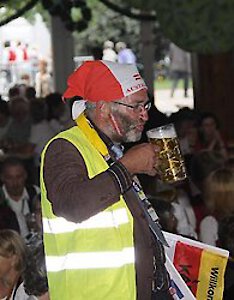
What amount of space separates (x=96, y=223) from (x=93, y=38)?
2344 centimetres

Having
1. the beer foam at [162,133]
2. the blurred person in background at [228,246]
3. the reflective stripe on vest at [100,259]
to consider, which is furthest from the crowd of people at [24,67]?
the reflective stripe on vest at [100,259]

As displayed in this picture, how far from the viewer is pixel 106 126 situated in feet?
9.98

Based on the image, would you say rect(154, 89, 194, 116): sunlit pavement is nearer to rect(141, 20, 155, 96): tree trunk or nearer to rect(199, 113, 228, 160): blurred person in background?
rect(141, 20, 155, 96): tree trunk

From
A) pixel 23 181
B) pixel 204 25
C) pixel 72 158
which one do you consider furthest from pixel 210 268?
pixel 204 25

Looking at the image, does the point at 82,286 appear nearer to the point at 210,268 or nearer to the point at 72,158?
the point at 72,158

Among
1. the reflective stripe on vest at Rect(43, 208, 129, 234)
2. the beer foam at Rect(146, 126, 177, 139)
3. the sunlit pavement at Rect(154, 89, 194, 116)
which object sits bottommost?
the sunlit pavement at Rect(154, 89, 194, 116)

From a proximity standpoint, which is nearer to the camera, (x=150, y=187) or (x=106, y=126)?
(x=106, y=126)

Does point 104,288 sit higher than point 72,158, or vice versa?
point 72,158

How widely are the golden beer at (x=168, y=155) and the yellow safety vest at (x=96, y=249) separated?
0.78 ft

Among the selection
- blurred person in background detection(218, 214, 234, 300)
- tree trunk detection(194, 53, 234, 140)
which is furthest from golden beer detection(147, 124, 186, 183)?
tree trunk detection(194, 53, 234, 140)

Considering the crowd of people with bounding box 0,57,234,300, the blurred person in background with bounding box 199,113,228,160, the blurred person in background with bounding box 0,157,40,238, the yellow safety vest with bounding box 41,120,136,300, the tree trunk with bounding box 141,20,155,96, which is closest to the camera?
the crowd of people with bounding box 0,57,234,300

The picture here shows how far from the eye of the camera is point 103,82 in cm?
304

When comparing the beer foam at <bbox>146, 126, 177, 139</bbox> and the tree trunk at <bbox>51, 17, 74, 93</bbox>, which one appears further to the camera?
the tree trunk at <bbox>51, 17, 74, 93</bbox>

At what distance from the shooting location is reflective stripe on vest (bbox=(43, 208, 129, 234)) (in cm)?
293
